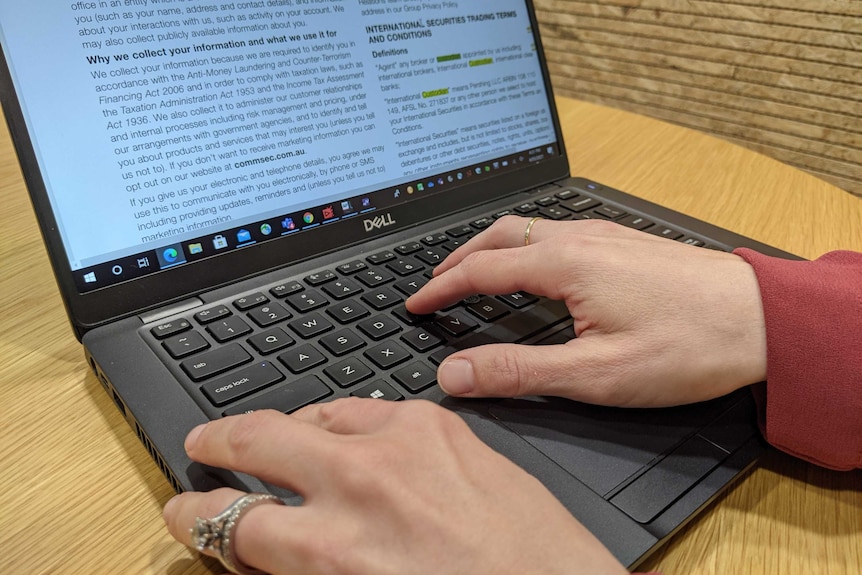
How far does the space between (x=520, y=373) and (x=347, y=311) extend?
18 cm

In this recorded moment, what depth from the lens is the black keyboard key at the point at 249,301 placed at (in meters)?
0.57

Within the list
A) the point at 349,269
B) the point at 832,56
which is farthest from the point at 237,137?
the point at 832,56

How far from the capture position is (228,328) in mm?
533

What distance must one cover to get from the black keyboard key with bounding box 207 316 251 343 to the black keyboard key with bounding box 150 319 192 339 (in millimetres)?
20

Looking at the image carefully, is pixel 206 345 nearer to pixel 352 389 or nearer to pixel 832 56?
pixel 352 389

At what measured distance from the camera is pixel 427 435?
38cm

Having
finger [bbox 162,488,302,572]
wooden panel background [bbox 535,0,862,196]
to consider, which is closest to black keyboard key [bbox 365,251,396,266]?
finger [bbox 162,488,302,572]

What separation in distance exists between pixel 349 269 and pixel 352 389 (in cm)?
18

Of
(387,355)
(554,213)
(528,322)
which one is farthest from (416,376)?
(554,213)

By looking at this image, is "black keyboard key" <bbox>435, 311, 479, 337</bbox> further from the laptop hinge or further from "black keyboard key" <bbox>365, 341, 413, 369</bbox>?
the laptop hinge

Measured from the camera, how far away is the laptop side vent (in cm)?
43

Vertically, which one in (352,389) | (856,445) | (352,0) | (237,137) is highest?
(352,0)

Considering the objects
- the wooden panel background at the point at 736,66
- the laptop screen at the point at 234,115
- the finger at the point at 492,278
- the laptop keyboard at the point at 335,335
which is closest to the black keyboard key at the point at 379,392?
the laptop keyboard at the point at 335,335

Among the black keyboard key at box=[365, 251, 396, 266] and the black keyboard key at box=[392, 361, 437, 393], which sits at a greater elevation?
the black keyboard key at box=[365, 251, 396, 266]
